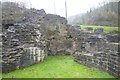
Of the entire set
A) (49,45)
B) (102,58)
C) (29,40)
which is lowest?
(102,58)

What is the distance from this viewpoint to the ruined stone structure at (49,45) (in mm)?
9720

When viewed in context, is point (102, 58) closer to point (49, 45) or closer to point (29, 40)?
point (29, 40)

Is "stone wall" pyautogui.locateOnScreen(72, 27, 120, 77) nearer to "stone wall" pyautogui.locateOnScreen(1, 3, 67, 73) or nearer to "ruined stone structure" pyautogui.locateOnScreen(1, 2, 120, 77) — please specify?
"ruined stone structure" pyautogui.locateOnScreen(1, 2, 120, 77)

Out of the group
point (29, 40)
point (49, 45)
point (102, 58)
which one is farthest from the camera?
point (49, 45)

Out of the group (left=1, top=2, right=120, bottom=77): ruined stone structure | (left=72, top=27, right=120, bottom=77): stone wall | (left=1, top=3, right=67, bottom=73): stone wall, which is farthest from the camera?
(left=1, top=3, right=67, bottom=73): stone wall

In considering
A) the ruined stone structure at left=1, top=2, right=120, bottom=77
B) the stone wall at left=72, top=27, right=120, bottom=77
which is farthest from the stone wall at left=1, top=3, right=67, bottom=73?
the stone wall at left=72, top=27, right=120, bottom=77

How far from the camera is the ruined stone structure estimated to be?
9.72 metres

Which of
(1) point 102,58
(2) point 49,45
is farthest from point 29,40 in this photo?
(1) point 102,58

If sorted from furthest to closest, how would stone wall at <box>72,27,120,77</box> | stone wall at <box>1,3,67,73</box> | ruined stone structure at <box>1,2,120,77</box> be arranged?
1. stone wall at <box>1,3,67,73</box>
2. ruined stone structure at <box>1,2,120,77</box>
3. stone wall at <box>72,27,120,77</box>

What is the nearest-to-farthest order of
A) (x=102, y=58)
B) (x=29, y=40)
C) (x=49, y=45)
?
1. (x=102, y=58)
2. (x=29, y=40)
3. (x=49, y=45)

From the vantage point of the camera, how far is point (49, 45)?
17609 millimetres

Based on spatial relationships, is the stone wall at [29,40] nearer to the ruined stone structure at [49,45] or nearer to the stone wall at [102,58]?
the ruined stone structure at [49,45]

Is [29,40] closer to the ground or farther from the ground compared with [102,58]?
farther from the ground

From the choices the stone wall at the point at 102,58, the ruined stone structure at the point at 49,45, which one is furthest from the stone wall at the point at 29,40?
the stone wall at the point at 102,58
